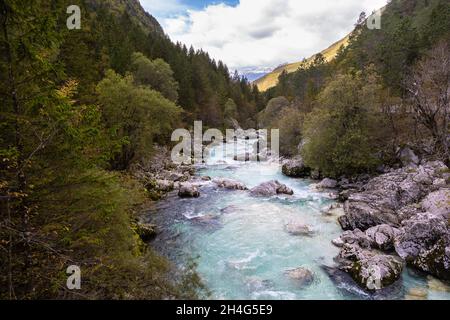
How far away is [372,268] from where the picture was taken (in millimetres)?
11680

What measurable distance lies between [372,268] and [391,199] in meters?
7.96

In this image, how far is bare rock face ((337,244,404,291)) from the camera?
37.1 feet

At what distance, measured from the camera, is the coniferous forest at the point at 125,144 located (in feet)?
21.7

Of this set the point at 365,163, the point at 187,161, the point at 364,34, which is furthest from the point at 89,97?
the point at 364,34

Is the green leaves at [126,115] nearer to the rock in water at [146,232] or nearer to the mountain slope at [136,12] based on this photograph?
the rock in water at [146,232]

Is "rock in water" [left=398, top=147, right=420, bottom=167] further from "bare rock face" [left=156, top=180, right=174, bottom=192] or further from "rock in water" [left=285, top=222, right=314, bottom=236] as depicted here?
"bare rock face" [left=156, top=180, right=174, bottom=192]

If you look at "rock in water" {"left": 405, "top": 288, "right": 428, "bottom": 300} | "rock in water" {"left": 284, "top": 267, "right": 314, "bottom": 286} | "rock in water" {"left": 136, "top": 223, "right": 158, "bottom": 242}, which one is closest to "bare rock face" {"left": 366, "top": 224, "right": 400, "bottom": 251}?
"rock in water" {"left": 405, "top": 288, "right": 428, "bottom": 300}

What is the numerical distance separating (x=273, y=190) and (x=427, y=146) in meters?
14.6

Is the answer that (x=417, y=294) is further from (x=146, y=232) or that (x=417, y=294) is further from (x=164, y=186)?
(x=164, y=186)

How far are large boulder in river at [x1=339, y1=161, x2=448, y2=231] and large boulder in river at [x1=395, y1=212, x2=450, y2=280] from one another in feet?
7.09

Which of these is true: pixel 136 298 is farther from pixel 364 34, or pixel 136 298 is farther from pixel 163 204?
pixel 364 34

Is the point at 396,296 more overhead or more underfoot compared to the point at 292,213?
more underfoot
